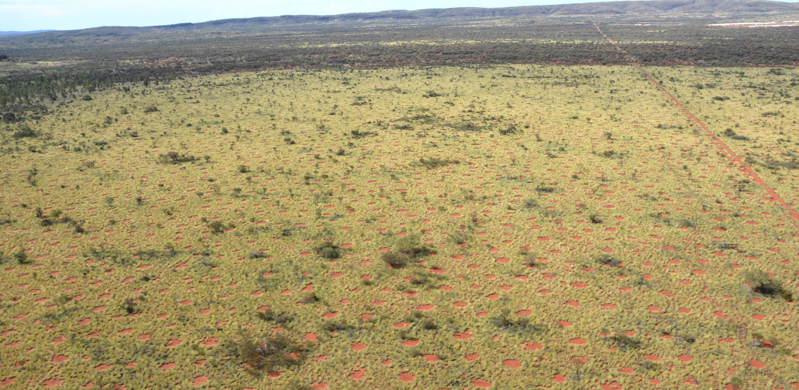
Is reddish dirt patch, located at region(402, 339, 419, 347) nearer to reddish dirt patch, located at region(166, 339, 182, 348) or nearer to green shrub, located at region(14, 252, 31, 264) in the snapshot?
reddish dirt patch, located at region(166, 339, 182, 348)

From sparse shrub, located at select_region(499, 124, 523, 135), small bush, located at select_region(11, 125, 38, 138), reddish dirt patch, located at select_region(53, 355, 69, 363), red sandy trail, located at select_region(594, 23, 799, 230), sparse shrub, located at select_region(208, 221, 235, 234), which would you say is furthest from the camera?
small bush, located at select_region(11, 125, 38, 138)

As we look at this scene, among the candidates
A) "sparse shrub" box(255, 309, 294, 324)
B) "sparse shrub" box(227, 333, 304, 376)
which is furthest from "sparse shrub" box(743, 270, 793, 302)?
"sparse shrub" box(255, 309, 294, 324)

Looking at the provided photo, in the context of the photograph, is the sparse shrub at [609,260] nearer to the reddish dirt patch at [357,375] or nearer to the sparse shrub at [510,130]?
the reddish dirt patch at [357,375]

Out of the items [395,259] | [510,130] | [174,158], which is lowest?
[395,259]

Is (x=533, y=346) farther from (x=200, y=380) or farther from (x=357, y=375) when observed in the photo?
(x=200, y=380)

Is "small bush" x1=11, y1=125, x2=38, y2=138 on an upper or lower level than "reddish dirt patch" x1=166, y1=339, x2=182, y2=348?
upper

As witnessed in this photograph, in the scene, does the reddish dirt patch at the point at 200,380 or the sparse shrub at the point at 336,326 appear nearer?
the reddish dirt patch at the point at 200,380

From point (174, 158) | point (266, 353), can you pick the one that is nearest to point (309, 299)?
point (266, 353)

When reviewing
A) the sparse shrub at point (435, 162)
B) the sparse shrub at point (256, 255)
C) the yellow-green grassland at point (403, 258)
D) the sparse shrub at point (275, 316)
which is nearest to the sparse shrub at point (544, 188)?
the yellow-green grassland at point (403, 258)
